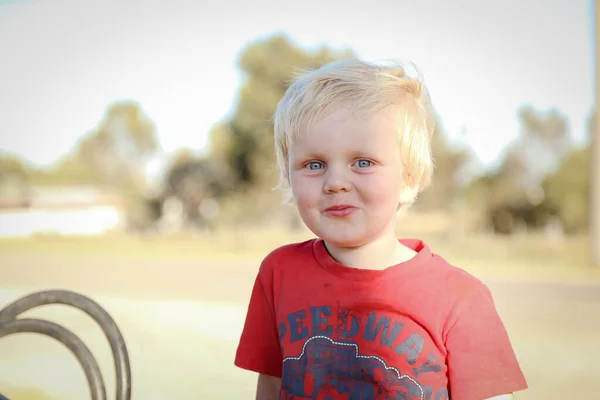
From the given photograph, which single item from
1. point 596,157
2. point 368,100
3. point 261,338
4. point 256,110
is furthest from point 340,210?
point 256,110

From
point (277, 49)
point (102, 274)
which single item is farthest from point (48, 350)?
point (277, 49)

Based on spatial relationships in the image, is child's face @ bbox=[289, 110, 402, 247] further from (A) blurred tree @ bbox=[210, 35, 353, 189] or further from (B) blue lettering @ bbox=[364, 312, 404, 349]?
(A) blurred tree @ bbox=[210, 35, 353, 189]

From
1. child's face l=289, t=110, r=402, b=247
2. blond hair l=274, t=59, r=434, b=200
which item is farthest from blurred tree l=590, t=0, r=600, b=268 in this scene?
child's face l=289, t=110, r=402, b=247

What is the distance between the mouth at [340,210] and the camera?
4.13ft

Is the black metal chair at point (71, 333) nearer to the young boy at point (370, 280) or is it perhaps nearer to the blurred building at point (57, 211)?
the young boy at point (370, 280)

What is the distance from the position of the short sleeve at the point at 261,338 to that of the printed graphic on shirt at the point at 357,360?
13 cm

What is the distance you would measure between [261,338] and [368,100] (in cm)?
53

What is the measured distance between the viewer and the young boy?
1211 millimetres

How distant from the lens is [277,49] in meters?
18.5

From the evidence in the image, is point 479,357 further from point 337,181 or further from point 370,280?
point 337,181

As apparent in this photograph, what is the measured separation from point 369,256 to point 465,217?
15447mm

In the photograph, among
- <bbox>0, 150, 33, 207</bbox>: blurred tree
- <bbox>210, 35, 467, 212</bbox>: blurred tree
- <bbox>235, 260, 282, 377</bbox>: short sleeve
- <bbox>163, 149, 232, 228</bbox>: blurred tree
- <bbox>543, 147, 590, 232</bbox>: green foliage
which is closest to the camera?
<bbox>235, 260, 282, 377</bbox>: short sleeve

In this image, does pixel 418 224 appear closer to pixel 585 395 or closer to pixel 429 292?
pixel 585 395

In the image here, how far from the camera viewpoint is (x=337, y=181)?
1.24 metres
